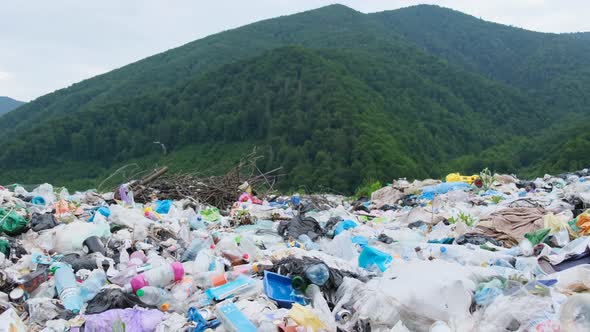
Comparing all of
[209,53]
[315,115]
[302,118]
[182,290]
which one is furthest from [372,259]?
[209,53]

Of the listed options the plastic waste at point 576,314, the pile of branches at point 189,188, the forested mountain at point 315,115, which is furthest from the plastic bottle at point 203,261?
the forested mountain at point 315,115

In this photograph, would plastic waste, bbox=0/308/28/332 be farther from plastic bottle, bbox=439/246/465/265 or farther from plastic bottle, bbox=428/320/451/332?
plastic bottle, bbox=439/246/465/265

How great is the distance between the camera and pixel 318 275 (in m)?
2.48

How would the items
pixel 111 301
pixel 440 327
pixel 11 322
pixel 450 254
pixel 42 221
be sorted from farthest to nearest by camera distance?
pixel 42 221 → pixel 450 254 → pixel 111 301 → pixel 11 322 → pixel 440 327

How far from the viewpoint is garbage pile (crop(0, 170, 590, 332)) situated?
6.74ft

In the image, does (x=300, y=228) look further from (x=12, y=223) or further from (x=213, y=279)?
(x=12, y=223)

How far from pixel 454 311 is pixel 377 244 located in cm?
185

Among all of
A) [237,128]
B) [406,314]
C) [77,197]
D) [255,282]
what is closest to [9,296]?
[255,282]

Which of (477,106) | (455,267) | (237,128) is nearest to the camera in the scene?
A: (455,267)

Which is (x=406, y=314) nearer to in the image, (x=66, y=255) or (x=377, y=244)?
(x=377, y=244)

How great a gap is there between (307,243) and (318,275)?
1523mm

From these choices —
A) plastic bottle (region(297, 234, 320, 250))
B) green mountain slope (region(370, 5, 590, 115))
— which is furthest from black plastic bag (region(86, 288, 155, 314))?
green mountain slope (region(370, 5, 590, 115))

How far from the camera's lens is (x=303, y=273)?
2516 mm

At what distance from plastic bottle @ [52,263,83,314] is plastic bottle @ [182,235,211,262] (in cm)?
75
